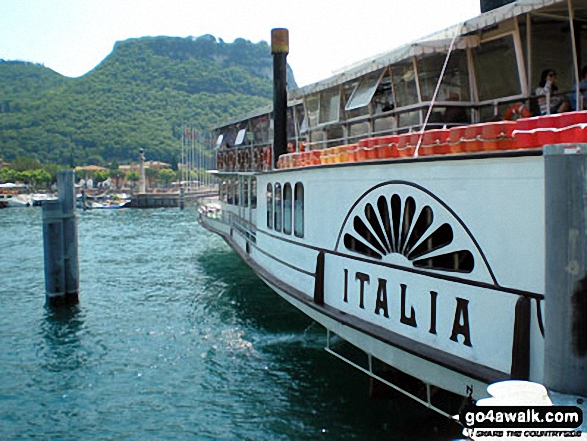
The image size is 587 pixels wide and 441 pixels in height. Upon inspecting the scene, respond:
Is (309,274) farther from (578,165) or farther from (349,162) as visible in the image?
(578,165)

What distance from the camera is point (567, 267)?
4.96 meters

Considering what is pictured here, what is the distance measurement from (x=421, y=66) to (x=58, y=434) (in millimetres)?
8257

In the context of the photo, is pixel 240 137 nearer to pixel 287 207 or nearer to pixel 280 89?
pixel 280 89

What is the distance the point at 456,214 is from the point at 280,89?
9651 millimetres

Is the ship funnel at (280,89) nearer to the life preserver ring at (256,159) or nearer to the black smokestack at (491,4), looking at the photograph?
the life preserver ring at (256,159)

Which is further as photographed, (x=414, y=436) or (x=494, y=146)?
(x=414, y=436)

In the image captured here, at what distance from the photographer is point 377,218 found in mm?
8680

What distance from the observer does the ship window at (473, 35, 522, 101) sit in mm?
8680

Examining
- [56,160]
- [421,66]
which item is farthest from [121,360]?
[56,160]

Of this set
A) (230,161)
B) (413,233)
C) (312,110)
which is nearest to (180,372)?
(413,233)

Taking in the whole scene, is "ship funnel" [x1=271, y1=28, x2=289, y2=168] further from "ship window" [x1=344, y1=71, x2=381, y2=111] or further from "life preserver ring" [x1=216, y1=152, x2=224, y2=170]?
"life preserver ring" [x1=216, y1=152, x2=224, y2=170]

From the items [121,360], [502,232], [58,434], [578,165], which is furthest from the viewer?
[121,360]

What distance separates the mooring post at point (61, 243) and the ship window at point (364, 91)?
888cm

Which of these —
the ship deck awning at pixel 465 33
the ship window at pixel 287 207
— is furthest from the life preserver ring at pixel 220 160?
the ship deck awning at pixel 465 33
